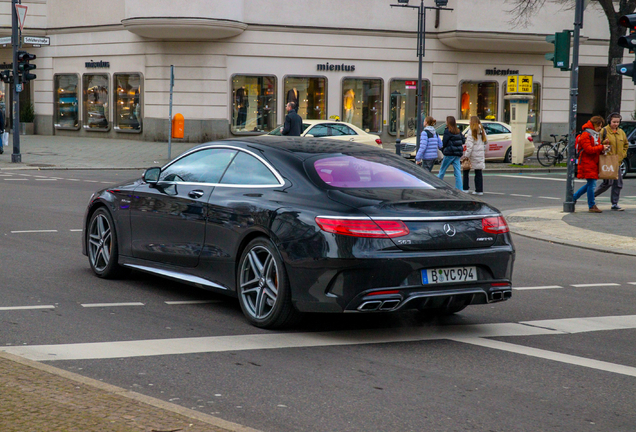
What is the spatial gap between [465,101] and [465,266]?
33.9 m

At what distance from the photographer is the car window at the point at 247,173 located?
23.7 feet

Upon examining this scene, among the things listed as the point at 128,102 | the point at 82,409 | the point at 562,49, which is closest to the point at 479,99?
the point at 128,102

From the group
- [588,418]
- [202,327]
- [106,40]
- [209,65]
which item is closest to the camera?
[588,418]

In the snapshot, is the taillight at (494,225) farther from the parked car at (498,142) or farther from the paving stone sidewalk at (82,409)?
the parked car at (498,142)

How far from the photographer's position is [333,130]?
2822cm

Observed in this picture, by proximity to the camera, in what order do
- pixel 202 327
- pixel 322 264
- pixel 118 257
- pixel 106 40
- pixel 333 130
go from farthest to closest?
pixel 106 40 < pixel 333 130 < pixel 118 257 < pixel 202 327 < pixel 322 264

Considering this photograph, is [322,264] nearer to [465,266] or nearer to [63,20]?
[465,266]

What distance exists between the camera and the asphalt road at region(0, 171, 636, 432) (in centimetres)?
492

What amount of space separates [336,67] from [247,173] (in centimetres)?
3023

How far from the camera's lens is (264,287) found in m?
6.87

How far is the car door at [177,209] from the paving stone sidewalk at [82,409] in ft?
8.75

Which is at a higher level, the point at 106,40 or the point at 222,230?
the point at 106,40

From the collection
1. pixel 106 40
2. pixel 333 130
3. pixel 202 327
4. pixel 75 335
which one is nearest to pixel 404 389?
pixel 202 327

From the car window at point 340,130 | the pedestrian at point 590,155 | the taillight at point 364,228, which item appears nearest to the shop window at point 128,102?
the car window at point 340,130
